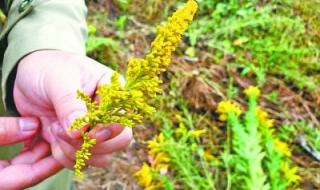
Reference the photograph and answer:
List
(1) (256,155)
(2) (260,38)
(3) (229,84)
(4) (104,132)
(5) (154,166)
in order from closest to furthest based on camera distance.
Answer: (4) (104,132) → (1) (256,155) → (5) (154,166) → (3) (229,84) → (2) (260,38)

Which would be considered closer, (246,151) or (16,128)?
(16,128)

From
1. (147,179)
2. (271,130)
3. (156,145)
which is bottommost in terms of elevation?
(147,179)

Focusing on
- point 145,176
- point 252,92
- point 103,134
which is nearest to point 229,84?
point 252,92

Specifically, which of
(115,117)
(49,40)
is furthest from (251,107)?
(115,117)

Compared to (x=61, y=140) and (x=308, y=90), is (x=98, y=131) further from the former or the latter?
(x=308, y=90)

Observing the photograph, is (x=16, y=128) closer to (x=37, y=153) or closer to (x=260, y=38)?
(x=37, y=153)

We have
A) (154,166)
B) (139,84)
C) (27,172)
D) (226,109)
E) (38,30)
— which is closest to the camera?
(139,84)
